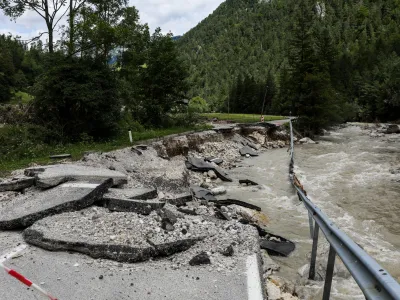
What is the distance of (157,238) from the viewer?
17.4 feet

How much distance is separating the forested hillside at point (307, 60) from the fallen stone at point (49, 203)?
68.7 ft

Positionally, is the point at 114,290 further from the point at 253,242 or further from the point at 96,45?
the point at 96,45

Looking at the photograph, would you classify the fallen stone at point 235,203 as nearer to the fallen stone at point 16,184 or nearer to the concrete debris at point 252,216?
the concrete debris at point 252,216

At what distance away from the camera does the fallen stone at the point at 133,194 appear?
23.5 ft

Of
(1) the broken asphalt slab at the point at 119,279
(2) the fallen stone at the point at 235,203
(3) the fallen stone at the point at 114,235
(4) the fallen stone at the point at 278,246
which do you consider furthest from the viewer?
(2) the fallen stone at the point at 235,203

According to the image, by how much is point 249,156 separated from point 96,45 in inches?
519

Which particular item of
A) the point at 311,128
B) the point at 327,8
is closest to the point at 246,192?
the point at 311,128

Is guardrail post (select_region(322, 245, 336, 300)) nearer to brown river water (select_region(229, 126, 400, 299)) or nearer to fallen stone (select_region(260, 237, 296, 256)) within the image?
brown river water (select_region(229, 126, 400, 299))

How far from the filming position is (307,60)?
1473 inches

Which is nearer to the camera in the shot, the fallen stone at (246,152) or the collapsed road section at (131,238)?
the collapsed road section at (131,238)

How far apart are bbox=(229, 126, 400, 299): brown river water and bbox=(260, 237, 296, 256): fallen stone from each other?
166 millimetres

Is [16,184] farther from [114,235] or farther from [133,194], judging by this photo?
[114,235]

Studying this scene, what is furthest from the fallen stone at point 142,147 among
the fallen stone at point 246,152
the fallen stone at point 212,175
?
the fallen stone at point 246,152

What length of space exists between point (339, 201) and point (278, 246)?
5.23m
